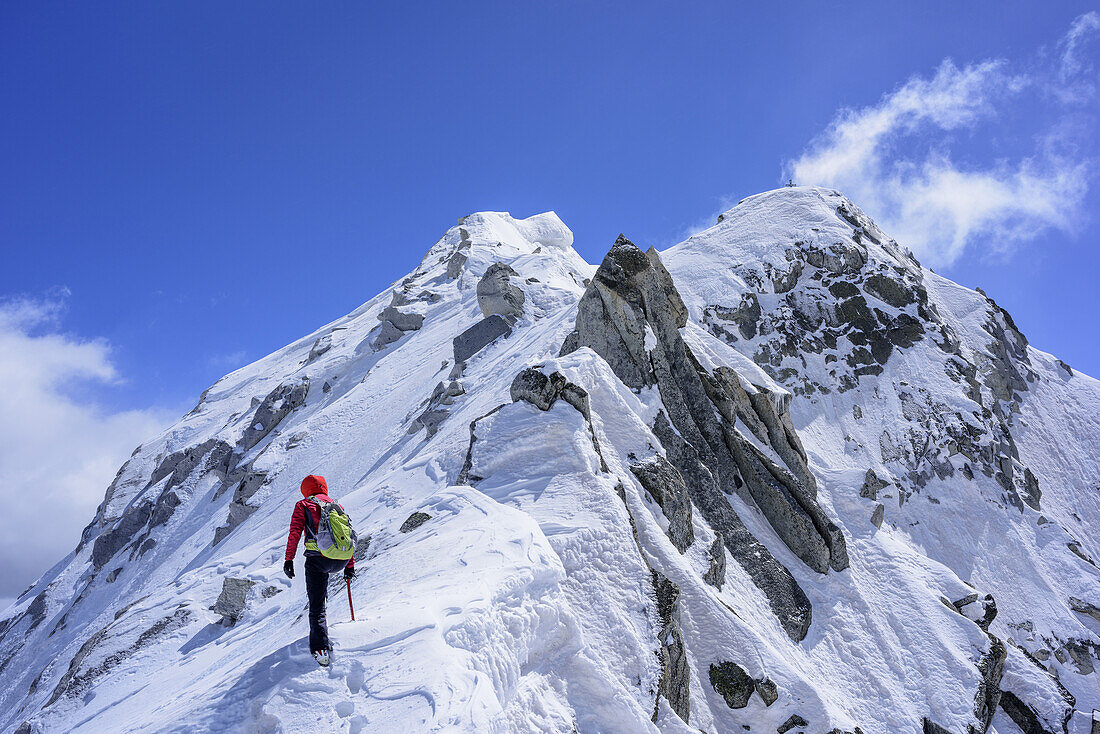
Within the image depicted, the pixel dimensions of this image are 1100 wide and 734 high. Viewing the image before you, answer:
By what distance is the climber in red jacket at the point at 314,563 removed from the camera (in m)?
7.32

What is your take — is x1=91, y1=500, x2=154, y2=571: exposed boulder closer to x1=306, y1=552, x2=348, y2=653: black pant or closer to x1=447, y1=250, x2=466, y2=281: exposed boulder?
x1=447, y1=250, x2=466, y2=281: exposed boulder

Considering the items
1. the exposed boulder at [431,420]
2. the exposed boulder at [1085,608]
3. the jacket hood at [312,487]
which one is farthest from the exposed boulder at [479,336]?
the exposed boulder at [1085,608]

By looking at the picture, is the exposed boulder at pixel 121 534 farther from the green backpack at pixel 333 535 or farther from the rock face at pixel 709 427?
the green backpack at pixel 333 535

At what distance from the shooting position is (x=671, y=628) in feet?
37.5

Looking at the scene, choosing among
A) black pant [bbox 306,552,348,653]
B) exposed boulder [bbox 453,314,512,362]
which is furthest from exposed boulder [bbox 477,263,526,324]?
black pant [bbox 306,552,348,653]

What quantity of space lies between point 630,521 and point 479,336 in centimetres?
2558

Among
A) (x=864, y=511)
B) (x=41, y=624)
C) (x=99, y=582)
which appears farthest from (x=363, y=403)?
(x=864, y=511)

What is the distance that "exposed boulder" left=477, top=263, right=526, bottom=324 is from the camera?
38.7 meters

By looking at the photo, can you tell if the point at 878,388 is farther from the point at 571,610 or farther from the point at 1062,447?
the point at 571,610

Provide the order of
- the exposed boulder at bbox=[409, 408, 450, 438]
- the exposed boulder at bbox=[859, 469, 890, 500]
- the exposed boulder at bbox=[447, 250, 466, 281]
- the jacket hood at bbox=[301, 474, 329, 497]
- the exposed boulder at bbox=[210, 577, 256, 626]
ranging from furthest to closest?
the exposed boulder at bbox=[447, 250, 466, 281], the exposed boulder at bbox=[409, 408, 450, 438], the exposed boulder at bbox=[859, 469, 890, 500], the exposed boulder at bbox=[210, 577, 256, 626], the jacket hood at bbox=[301, 474, 329, 497]

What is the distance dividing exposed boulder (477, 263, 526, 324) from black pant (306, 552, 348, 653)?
3034 cm

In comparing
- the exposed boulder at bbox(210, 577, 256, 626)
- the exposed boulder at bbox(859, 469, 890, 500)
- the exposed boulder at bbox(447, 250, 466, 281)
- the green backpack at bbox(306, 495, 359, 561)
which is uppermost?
the exposed boulder at bbox(447, 250, 466, 281)

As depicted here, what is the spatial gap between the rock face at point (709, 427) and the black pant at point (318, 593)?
1254 centimetres

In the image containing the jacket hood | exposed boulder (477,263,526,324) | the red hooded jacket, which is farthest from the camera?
exposed boulder (477,263,526,324)
